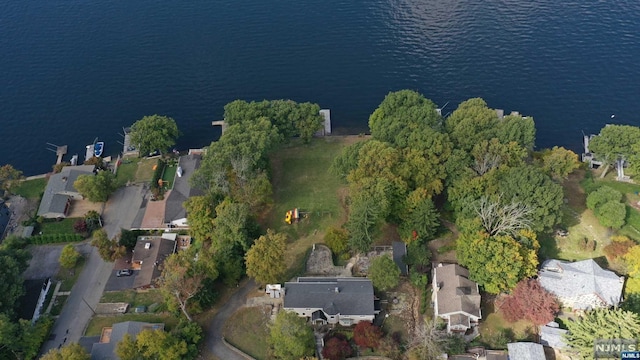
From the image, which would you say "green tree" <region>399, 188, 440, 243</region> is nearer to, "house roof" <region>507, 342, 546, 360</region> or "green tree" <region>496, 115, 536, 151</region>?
"green tree" <region>496, 115, 536, 151</region>

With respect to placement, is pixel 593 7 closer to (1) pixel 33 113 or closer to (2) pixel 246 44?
(2) pixel 246 44

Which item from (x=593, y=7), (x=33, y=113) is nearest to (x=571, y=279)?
(x=593, y=7)

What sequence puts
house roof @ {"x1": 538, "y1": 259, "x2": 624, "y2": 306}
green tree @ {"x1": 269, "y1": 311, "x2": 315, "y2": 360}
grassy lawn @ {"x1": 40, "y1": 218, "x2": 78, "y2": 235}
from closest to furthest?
green tree @ {"x1": 269, "y1": 311, "x2": 315, "y2": 360}, house roof @ {"x1": 538, "y1": 259, "x2": 624, "y2": 306}, grassy lawn @ {"x1": 40, "y1": 218, "x2": 78, "y2": 235}

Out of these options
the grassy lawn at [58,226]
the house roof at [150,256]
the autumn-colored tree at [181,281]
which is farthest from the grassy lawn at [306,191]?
the grassy lawn at [58,226]

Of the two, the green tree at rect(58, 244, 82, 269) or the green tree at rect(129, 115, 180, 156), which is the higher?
the green tree at rect(129, 115, 180, 156)

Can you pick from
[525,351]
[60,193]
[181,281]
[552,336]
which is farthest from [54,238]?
[552,336]

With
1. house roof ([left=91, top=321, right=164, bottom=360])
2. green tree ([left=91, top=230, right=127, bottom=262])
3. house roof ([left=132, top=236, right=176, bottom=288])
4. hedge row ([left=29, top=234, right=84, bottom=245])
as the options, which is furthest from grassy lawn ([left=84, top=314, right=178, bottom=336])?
hedge row ([left=29, top=234, right=84, bottom=245])

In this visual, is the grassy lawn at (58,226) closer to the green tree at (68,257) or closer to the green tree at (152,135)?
the green tree at (68,257)
